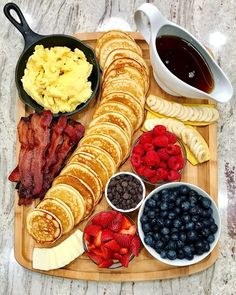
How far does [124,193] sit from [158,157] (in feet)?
0.43

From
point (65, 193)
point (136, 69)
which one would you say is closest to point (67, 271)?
point (65, 193)

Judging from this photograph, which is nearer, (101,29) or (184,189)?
(184,189)

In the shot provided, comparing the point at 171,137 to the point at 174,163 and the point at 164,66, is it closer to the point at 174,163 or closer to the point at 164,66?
the point at 174,163

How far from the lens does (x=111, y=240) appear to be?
1.57m

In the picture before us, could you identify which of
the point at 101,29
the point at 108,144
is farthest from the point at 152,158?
the point at 101,29

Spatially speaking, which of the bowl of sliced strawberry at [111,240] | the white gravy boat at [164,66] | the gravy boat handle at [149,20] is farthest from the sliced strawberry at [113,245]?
the gravy boat handle at [149,20]

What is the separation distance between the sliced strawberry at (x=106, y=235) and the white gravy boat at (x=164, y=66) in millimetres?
414

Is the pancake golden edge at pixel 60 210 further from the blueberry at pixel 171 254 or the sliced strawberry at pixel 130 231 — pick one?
the blueberry at pixel 171 254

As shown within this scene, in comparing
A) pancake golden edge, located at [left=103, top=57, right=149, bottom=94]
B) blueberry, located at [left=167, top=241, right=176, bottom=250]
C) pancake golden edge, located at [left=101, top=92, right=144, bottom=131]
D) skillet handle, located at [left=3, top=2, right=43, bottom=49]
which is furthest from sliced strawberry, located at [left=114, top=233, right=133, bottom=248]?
skillet handle, located at [left=3, top=2, right=43, bottom=49]

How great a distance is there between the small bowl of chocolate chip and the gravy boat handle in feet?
1.25

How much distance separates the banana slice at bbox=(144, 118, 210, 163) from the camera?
1659mm

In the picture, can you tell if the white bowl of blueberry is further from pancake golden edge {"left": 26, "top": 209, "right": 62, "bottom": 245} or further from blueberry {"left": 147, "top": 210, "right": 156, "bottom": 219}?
pancake golden edge {"left": 26, "top": 209, "right": 62, "bottom": 245}

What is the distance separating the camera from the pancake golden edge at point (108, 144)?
1610mm

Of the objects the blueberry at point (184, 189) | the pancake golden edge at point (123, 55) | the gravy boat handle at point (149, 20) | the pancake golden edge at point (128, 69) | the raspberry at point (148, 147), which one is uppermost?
the gravy boat handle at point (149, 20)
